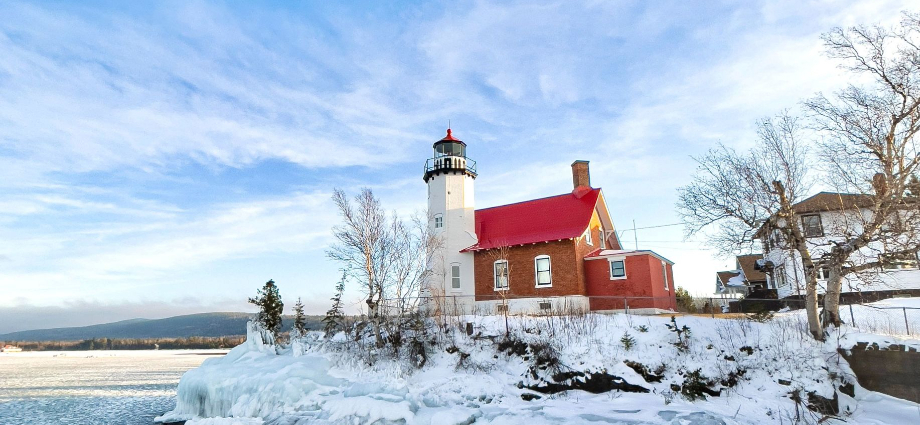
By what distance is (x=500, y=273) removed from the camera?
27.9m

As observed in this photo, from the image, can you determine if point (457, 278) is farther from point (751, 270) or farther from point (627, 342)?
point (751, 270)

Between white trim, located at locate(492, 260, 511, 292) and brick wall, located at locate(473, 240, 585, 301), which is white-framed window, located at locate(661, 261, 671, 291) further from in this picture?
white trim, located at locate(492, 260, 511, 292)

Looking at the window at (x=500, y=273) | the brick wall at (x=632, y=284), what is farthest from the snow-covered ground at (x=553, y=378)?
the window at (x=500, y=273)

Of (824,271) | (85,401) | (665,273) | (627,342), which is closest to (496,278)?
(665,273)

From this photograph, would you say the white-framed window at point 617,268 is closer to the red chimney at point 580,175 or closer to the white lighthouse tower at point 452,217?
the red chimney at point 580,175

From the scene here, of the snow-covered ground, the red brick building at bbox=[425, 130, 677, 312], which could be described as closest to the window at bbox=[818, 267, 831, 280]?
the snow-covered ground

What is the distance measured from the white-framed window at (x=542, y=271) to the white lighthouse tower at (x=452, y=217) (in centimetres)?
396

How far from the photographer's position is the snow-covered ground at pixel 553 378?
42.9 feet

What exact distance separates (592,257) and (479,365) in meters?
12.3

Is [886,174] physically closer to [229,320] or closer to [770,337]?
[770,337]

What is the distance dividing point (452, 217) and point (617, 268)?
32.4 ft

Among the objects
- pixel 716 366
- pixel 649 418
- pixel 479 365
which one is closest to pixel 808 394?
pixel 716 366

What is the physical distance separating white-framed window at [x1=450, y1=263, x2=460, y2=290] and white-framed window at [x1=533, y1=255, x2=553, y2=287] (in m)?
4.80

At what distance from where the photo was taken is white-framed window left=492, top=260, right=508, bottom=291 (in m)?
27.5
